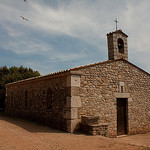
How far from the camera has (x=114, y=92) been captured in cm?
972

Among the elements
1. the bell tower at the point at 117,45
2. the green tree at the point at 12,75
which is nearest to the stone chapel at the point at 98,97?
the bell tower at the point at 117,45

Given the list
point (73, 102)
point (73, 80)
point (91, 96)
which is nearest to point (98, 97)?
point (91, 96)

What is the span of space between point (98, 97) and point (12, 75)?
1552 centimetres

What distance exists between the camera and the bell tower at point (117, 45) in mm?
10445

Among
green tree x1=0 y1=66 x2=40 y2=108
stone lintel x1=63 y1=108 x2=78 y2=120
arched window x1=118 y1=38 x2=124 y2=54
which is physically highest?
arched window x1=118 y1=38 x2=124 y2=54

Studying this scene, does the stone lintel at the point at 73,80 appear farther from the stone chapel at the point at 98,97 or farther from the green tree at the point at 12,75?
the green tree at the point at 12,75

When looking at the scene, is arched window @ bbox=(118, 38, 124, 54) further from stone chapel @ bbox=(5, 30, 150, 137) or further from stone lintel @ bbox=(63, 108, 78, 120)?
stone lintel @ bbox=(63, 108, 78, 120)

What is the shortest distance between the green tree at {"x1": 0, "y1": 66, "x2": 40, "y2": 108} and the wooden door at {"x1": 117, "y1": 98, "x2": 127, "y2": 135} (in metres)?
14.7

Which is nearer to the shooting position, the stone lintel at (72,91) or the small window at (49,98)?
the stone lintel at (72,91)

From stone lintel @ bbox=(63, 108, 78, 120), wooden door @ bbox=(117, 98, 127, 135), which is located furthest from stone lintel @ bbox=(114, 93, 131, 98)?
stone lintel @ bbox=(63, 108, 78, 120)

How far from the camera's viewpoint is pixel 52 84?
9328mm

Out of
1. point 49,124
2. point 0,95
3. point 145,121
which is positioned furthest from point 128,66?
point 0,95

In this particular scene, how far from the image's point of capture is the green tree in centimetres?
2119

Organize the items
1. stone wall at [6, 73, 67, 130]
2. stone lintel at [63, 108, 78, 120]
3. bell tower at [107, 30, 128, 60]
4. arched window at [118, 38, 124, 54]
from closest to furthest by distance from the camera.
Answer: stone lintel at [63, 108, 78, 120]
stone wall at [6, 73, 67, 130]
bell tower at [107, 30, 128, 60]
arched window at [118, 38, 124, 54]
